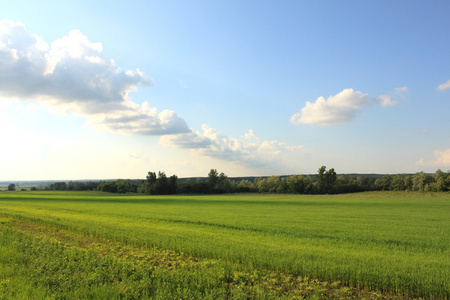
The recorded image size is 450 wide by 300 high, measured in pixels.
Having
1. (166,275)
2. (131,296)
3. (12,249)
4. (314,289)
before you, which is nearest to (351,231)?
(314,289)

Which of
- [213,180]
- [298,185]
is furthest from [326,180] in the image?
[213,180]

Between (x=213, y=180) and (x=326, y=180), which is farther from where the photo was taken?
(x=213, y=180)

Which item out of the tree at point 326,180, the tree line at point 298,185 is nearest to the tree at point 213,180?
the tree line at point 298,185

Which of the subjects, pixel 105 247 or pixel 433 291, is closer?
pixel 433 291

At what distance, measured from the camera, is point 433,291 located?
830cm

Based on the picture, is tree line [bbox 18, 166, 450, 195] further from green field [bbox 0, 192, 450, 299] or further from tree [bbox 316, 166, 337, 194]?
green field [bbox 0, 192, 450, 299]

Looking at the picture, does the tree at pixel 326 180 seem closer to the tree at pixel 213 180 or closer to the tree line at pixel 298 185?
the tree line at pixel 298 185

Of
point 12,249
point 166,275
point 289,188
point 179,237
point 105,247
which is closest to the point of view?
point 166,275

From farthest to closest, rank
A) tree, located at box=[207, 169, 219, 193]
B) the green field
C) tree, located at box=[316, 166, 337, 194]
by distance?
1. tree, located at box=[207, 169, 219, 193]
2. tree, located at box=[316, 166, 337, 194]
3. the green field

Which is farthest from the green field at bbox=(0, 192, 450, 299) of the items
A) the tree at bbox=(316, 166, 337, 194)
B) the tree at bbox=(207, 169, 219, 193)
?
the tree at bbox=(207, 169, 219, 193)

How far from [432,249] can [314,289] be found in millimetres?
8931

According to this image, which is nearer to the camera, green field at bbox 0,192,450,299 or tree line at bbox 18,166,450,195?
green field at bbox 0,192,450,299

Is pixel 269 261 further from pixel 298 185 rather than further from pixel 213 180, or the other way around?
pixel 213 180

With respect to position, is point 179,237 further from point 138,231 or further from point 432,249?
point 432,249
